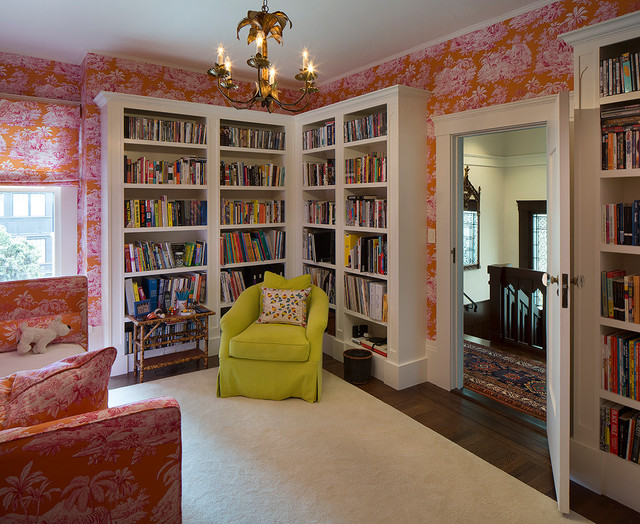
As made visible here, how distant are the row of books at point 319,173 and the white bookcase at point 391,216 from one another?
41 mm

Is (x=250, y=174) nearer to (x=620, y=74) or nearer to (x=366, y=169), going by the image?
(x=366, y=169)

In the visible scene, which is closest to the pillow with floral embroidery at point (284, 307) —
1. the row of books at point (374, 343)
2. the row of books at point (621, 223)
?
the row of books at point (374, 343)

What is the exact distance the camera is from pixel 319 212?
458cm

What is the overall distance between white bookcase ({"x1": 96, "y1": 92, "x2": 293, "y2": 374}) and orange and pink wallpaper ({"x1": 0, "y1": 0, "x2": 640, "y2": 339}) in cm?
20

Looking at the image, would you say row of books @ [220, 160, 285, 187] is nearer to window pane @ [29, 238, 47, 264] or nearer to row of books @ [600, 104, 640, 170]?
window pane @ [29, 238, 47, 264]

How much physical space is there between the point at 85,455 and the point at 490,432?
101 inches

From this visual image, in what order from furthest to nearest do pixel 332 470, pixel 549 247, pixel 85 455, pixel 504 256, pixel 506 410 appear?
pixel 504 256
pixel 506 410
pixel 549 247
pixel 332 470
pixel 85 455

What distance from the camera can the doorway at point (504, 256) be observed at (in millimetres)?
4527

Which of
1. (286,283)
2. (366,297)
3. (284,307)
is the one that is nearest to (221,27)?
(286,283)

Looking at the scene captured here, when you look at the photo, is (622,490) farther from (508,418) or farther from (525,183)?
(525,183)

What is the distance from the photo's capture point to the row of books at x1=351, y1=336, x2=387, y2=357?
12.9ft

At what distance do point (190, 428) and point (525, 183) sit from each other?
5.82m

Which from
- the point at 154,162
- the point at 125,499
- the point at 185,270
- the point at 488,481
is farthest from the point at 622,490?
the point at 154,162

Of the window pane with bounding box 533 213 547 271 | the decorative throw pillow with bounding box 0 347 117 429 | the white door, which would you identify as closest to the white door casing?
the white door
